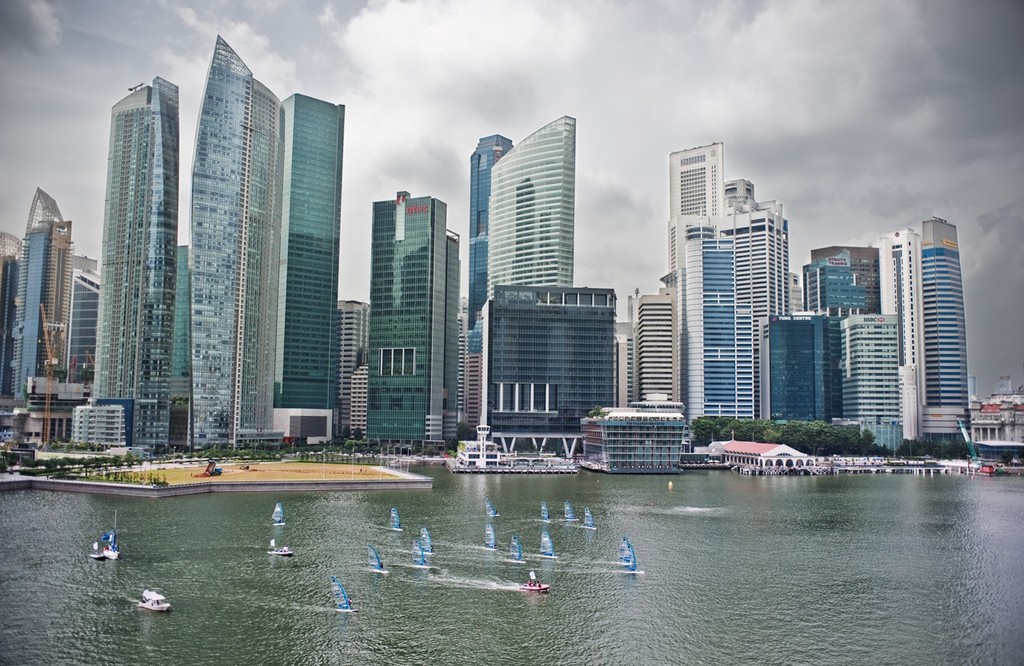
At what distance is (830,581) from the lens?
72375mm

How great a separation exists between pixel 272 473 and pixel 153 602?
9818 centimetres

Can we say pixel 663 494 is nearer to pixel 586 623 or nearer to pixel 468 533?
pixel 468 533

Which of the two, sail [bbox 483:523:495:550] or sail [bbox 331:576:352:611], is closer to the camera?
sail [bbox 331:576:352:611]

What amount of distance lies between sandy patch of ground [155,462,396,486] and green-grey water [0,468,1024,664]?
2104cm

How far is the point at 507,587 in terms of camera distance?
6781cm

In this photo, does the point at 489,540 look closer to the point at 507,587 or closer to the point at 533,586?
the point at 507,587

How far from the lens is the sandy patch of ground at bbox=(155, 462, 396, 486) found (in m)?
138

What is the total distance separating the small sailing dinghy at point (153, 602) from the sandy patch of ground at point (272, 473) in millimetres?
70656

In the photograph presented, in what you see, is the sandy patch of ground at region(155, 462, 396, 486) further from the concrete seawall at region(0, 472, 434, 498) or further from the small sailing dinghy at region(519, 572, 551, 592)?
the small sailing dinghy at region(519, 572, 551, 592)

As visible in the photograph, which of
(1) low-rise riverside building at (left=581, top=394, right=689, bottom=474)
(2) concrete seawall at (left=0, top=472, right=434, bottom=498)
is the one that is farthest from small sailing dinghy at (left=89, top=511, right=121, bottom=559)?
(1) low-rise riverside building at (left=581, top=394, right=689, bottom=474)

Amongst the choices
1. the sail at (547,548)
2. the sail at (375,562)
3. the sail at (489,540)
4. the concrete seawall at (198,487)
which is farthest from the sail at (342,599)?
the concrete seawall at (198,487)

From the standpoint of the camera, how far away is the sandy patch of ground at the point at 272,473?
138m

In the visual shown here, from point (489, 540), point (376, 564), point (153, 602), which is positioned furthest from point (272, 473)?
point (153, 602)

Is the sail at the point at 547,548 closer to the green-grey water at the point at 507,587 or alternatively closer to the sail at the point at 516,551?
the green-grey water at the point at 507,587
